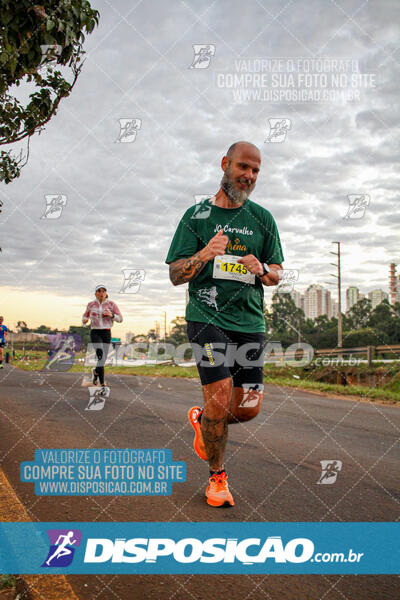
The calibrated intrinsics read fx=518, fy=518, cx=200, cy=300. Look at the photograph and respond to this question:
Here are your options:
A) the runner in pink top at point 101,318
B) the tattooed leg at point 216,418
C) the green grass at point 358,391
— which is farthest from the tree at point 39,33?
the green grass at point 358,391

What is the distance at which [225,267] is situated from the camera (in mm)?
3301

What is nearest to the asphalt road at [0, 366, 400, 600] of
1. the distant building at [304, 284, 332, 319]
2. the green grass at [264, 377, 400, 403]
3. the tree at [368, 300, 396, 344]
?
the green grass at [264, 377, 400, 403]

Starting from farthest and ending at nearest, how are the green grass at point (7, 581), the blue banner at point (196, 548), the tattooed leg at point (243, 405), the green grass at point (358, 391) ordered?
the green grass at point (358, 391), the tattooed leg at point (243, 405), the blue banner at point (196, 548), the green grass at point (7, 581)

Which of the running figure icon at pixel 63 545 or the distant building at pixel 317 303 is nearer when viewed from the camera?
the running figure icon at pixel 63 545

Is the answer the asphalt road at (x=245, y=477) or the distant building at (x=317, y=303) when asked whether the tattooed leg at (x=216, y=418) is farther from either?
the distant building at (x=317, y=303)

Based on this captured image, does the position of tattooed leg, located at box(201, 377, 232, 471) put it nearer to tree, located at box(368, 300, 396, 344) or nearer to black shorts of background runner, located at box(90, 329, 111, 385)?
black shorts of background runner, located at box(90, 329, 111, 385)

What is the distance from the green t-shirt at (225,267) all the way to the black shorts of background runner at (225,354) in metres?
0.05

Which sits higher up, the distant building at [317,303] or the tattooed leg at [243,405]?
the distant building at [317,303]

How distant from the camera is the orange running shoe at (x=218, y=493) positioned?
3223mm

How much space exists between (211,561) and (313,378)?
20099mm

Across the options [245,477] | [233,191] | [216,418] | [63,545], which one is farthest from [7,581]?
[233,191]

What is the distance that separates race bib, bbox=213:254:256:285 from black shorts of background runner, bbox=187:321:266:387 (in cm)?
34

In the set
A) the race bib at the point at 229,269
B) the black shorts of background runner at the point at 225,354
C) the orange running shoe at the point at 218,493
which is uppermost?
the race bib at the point at 229,269

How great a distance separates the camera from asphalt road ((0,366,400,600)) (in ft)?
7.43
